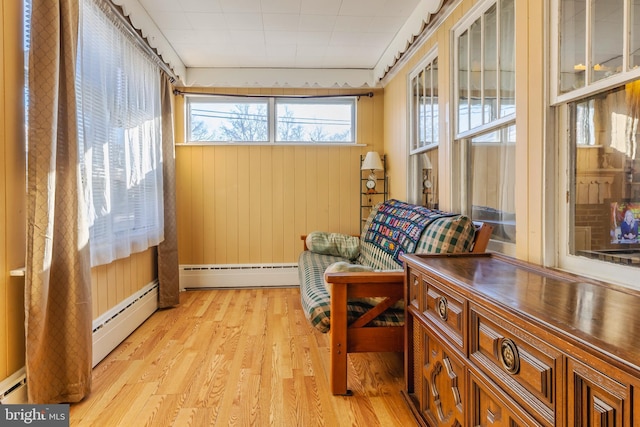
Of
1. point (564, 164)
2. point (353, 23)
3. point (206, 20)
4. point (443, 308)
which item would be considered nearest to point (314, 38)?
point (353, 23)

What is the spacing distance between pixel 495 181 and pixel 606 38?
→ 0.92m

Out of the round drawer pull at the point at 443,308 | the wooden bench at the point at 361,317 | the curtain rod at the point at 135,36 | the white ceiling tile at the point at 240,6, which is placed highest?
the white ceiling tile at the point at 240,6

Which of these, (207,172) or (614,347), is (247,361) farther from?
(207,172)

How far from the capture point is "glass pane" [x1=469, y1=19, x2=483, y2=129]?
2186mm

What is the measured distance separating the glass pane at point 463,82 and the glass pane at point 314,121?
1.87 m

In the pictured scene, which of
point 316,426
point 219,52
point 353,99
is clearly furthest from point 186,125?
point 316,426

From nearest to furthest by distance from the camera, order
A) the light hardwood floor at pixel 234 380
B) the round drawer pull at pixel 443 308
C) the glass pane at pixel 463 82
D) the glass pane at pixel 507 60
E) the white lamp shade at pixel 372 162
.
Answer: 1. the round drawer pull at pixel 443 308
2. the light hardwood floor at pixel 234 380
3. the glass pane at pixel 507 60
4. the glass pane at pixel 463 82
5. the white lamp shade at pixel 372 162

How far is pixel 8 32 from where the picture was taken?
1.62 meters

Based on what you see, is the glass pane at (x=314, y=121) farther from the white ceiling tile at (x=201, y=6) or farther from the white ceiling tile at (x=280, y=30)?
the white ceiling tile at (x=201, y=6)

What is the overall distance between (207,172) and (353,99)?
1.81 m

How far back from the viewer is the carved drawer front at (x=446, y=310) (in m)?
1.25

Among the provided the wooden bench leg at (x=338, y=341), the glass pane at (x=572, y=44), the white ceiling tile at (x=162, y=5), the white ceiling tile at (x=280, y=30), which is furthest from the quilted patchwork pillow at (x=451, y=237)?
the white ceiling tile at (x=162, y=5)

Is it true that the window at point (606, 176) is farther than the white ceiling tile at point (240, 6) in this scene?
No

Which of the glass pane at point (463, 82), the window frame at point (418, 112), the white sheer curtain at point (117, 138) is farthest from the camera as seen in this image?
the window frame at point (418, 112)
